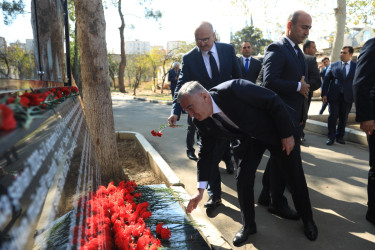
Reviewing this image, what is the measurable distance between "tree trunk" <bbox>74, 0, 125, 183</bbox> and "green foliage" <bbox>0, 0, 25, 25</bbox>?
1441 mm

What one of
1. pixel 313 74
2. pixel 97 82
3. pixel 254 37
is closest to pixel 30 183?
pixel 97 82

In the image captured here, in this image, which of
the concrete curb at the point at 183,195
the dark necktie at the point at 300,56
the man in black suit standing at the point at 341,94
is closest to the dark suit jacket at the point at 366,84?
the dark necktie at the point at 300,56

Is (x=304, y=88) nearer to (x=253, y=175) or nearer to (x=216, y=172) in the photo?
(x=253, y=175)

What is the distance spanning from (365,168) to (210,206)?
2973 mm

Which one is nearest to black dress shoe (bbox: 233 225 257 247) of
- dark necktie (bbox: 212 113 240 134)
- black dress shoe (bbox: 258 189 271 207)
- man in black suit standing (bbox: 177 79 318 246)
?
man in black suit standing (bbox: 177 79 318 246)

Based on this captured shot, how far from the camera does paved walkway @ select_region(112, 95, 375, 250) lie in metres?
2.62

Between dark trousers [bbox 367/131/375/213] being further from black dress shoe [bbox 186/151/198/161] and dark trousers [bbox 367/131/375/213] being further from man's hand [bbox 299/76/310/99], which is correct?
black dress shoe [bbox 186/151/198/161]

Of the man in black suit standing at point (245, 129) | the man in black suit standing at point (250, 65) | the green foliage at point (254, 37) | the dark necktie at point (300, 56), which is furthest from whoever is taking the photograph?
the green foliage at point (254, 37)

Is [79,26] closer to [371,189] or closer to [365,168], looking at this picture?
[371,189]

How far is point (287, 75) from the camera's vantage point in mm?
3127

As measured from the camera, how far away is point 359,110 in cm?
284

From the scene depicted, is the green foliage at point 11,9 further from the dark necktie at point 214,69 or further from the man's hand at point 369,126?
the man's hand at point 369,126

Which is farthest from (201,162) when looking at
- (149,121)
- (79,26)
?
(149,121)

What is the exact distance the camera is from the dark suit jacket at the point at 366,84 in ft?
9.09
